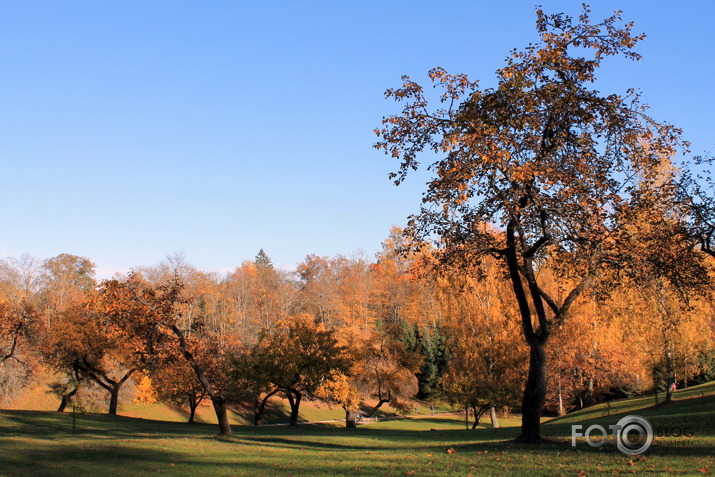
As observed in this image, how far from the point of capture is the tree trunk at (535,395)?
15.3 meters

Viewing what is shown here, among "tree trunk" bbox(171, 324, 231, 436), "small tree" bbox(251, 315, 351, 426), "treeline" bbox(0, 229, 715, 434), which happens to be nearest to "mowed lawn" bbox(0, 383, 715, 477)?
"tree trunk" bbox(171, 324, 231, 436)

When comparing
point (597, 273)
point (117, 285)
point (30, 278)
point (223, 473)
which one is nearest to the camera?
point (223, 473)

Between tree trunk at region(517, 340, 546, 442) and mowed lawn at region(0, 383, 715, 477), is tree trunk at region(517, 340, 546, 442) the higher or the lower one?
the higher one

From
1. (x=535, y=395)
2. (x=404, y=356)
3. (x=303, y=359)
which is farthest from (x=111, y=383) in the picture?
(x=535, y=395)

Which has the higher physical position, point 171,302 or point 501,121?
point 501,121

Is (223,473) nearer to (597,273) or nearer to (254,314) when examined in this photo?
(597,273)

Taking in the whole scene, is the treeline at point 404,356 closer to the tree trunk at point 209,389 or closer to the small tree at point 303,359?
the small tree at point 303,359

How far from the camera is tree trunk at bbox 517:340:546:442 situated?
15320mm

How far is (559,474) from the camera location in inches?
415

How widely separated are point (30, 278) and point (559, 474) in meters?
78.4

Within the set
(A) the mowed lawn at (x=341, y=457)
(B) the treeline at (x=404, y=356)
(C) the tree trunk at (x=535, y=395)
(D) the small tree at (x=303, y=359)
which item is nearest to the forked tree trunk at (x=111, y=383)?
(B) the treeline at (x=404, y=356)

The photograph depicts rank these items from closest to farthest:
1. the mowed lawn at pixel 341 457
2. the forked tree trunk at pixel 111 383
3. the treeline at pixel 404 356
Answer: the mowed lawn at pixel 341 457
the treeline at pixel 404 356
the forked tree trunk at pixel 111 383

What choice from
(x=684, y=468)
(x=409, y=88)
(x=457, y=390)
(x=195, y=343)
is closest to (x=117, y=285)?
(x=195, y=343)

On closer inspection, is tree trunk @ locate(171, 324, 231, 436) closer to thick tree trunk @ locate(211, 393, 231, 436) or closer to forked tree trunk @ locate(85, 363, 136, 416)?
thick tree trunk @ locate(211, 393, 231, 436)
